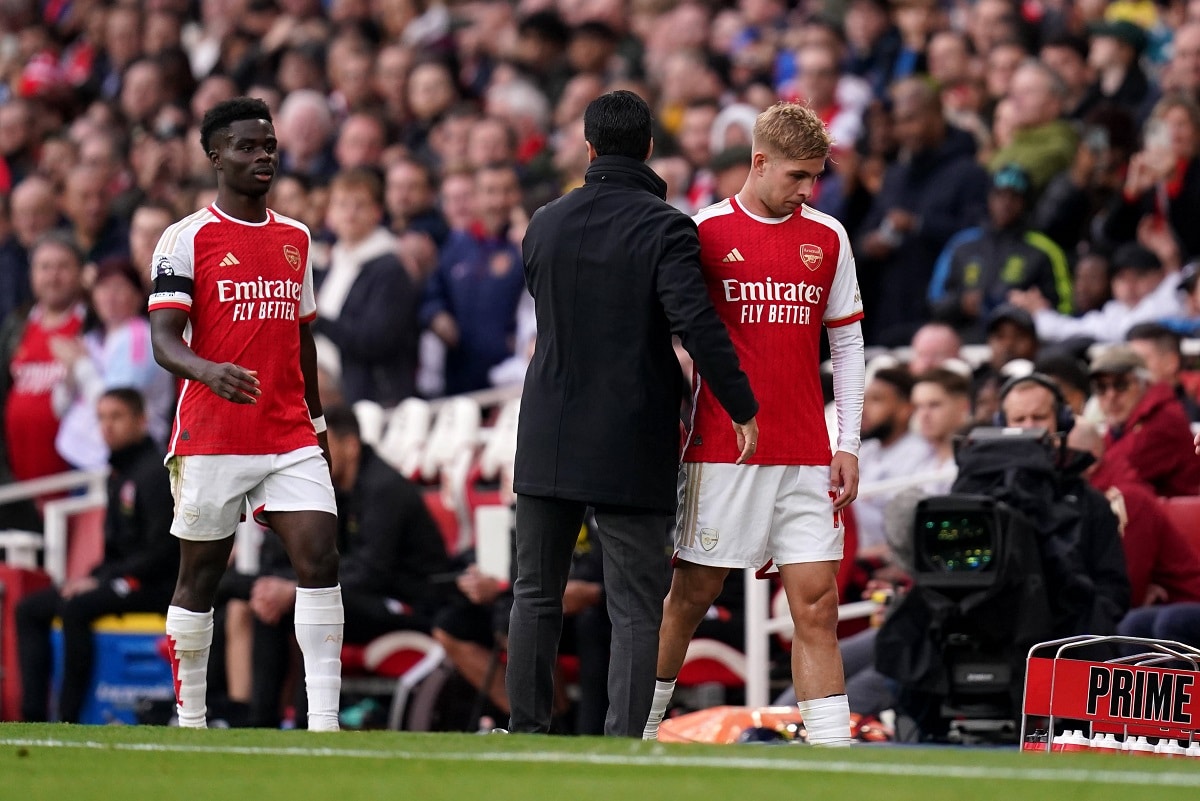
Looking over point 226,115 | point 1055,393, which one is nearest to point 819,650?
point 226,115

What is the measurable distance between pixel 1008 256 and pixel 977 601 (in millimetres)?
4174

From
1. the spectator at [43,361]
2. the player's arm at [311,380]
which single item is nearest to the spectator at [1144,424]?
the player's arm at [311,380]

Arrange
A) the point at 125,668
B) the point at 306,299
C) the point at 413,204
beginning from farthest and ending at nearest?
the point at 413,204 → the point at 125,668 → the point at 306,299

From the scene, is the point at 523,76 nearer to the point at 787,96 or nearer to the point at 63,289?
the point at 787,96

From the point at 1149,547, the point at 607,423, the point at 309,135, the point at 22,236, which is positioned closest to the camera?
the point at 607,423

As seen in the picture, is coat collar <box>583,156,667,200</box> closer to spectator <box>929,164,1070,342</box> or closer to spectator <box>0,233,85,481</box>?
spectator <box>929,164,1070,342</box>

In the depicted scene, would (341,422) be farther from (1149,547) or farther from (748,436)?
(748,436)

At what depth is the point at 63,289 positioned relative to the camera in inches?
568

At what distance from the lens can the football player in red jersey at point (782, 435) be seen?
257 inches

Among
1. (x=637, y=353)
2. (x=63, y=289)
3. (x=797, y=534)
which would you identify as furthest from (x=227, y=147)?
(x=63, y=289)

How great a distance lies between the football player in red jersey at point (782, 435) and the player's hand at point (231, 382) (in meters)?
1.41

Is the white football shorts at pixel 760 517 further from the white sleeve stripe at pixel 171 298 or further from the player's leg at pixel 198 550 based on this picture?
the white sleeve stripe at pixel 171 298

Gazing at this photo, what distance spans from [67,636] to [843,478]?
22.4 feet

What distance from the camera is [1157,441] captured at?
31.7ft
